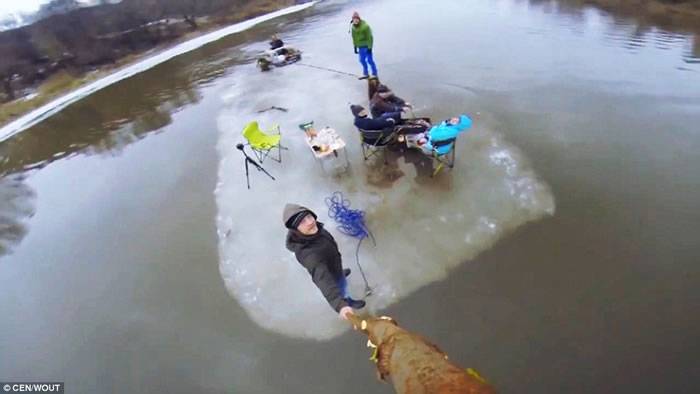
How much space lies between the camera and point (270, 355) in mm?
4223

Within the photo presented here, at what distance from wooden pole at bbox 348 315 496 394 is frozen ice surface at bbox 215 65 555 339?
7.89 ft

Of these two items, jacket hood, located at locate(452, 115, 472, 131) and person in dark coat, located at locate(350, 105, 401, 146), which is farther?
person in dark coat, located at locate(350, 105, 401, 146)

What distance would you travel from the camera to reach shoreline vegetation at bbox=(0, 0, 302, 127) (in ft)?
59.8

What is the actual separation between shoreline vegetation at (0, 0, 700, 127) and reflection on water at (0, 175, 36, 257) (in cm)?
810

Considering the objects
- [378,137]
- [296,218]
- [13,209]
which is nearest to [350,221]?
[378,137]

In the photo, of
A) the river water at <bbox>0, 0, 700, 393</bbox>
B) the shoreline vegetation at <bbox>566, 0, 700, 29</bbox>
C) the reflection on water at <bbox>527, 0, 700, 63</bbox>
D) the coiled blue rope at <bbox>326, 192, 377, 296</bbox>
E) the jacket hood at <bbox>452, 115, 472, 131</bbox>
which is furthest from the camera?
the shoreline vegetation at <bbox>566, 0, 700, 29</bbox>

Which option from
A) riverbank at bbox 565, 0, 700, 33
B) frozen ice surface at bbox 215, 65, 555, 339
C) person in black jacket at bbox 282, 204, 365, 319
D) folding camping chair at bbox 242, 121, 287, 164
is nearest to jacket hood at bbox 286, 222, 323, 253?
person in black jacket at bbox 282, 204, 365, 319

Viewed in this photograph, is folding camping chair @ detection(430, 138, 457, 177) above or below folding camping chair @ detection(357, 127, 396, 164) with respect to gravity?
below

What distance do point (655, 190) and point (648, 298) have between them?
2136mm

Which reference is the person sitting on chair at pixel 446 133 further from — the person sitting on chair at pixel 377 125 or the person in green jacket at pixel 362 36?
the person in green jacket at pixel 362 36

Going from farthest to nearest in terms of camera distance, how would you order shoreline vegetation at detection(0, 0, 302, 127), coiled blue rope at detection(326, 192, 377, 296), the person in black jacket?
1. shoreline vegetation at detection(0, 0, 302, 127)
2. coiled blue rope at detection(326, 192, 377, 296)
3. the person in black jacket

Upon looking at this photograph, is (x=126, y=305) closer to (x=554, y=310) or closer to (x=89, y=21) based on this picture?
(x=554, y=310)

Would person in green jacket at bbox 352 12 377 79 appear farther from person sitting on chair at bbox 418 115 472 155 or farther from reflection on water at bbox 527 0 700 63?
reflection on water at bbox 527 0 700 63

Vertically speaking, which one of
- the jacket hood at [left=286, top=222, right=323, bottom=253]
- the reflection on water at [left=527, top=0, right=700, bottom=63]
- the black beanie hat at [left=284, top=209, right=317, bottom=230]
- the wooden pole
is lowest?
the reflection on water at [left=527, top=0, right=700, bottom=63]
